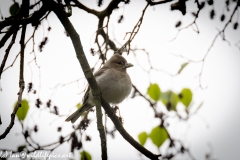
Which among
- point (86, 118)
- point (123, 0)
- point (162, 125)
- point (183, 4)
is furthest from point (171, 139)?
point (123, 0)

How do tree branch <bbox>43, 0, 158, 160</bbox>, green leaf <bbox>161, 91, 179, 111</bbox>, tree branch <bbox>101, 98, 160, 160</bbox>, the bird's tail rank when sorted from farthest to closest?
the bird's tail < green leaf <bbox>161, 91, 179, 111</bbox> < tree branch <bbox>101, 98, 160, 160</bbox> < tree branch <bbox>43, 0, 158, 160</bbox>

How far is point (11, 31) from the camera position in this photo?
3.48m

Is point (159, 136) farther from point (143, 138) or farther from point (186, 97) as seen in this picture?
point (186, 97)

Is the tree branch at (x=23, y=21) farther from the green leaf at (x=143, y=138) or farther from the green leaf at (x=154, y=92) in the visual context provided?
the green leaf at (x=143, y=138)

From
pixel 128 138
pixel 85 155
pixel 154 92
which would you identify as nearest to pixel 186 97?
pixel 154 92

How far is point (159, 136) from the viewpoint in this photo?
12.0 feet

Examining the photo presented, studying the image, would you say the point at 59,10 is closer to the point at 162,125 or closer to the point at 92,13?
the point at 92,13

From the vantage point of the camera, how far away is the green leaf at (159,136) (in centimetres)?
364

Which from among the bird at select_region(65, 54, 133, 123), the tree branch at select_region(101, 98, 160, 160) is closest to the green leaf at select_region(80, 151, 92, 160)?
the tree branch at select_region(101, 98, 160, 160)

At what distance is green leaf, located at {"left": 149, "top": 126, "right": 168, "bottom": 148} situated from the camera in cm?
364

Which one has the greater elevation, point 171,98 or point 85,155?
point 171,98

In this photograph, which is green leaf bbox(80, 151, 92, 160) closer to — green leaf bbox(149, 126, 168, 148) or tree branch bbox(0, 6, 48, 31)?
green leaf bbox(149, 126, 168, 148)

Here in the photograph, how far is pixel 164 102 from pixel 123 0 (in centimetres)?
147

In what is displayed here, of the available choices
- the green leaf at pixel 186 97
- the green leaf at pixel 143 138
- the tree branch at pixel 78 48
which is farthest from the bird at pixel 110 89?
the tree branch at pixel 78 48
